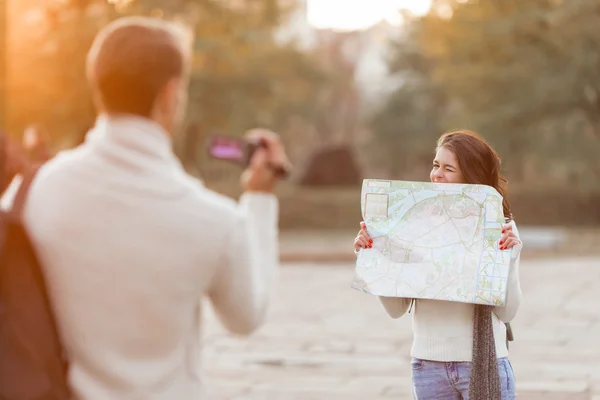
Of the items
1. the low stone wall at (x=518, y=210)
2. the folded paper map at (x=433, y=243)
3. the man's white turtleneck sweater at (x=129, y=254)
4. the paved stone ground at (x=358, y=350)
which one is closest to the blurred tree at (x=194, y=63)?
the low stone wall at (x=518, y=210)

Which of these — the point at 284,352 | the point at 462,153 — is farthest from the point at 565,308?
the point at 462,153

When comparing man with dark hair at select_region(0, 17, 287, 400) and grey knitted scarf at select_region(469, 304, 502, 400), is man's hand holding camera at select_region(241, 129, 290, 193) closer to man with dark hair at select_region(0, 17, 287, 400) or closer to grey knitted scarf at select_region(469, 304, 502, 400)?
man with dark hair at select_region(0, 17, 287, 400)

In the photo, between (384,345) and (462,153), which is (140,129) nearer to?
(462,153)

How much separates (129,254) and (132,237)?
0.11 ft

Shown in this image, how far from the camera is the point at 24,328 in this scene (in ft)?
6.60

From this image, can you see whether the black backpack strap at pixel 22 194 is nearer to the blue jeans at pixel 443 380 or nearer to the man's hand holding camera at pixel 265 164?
the man's hand holding camera at pixel 265 164

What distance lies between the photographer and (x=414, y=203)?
342 cm

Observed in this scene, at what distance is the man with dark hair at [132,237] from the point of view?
2102mm

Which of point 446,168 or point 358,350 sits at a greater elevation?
point 446,168

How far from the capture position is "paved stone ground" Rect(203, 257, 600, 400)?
278 inches

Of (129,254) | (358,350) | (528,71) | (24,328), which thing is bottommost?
(358,350)

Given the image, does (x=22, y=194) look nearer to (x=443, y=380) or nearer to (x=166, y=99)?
(x=166, y=99)

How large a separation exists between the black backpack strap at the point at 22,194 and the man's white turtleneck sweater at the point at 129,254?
0.01 meters

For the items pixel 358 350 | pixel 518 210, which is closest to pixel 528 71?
pixel 518 210
